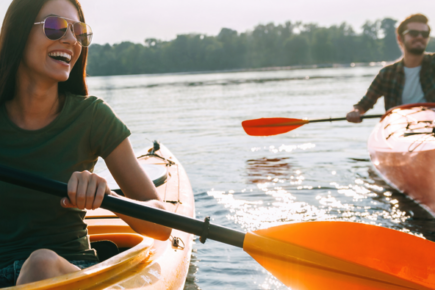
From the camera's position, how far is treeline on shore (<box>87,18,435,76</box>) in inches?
3686

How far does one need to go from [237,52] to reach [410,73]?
3732 inches

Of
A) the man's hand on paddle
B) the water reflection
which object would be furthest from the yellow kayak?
the man's hand on paddle

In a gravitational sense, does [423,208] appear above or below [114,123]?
below

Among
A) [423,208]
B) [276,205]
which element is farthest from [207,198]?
[423,208]

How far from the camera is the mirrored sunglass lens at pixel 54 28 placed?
5.87 feet

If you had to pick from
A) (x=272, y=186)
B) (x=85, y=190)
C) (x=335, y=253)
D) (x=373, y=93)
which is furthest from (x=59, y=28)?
(x=373, y=93)

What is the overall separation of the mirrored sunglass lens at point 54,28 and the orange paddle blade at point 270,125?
487 cm

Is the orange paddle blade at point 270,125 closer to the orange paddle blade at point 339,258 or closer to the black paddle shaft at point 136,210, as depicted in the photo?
→ the orange paddle blade at point 339,258

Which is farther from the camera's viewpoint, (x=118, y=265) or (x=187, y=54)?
(x=187, y=54)

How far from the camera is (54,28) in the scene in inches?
70.7

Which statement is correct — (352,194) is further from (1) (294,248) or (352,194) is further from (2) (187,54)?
(2) (187,54)

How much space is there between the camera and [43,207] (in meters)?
1.83

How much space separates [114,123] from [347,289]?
1306 mm

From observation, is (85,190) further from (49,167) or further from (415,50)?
(415,50)
